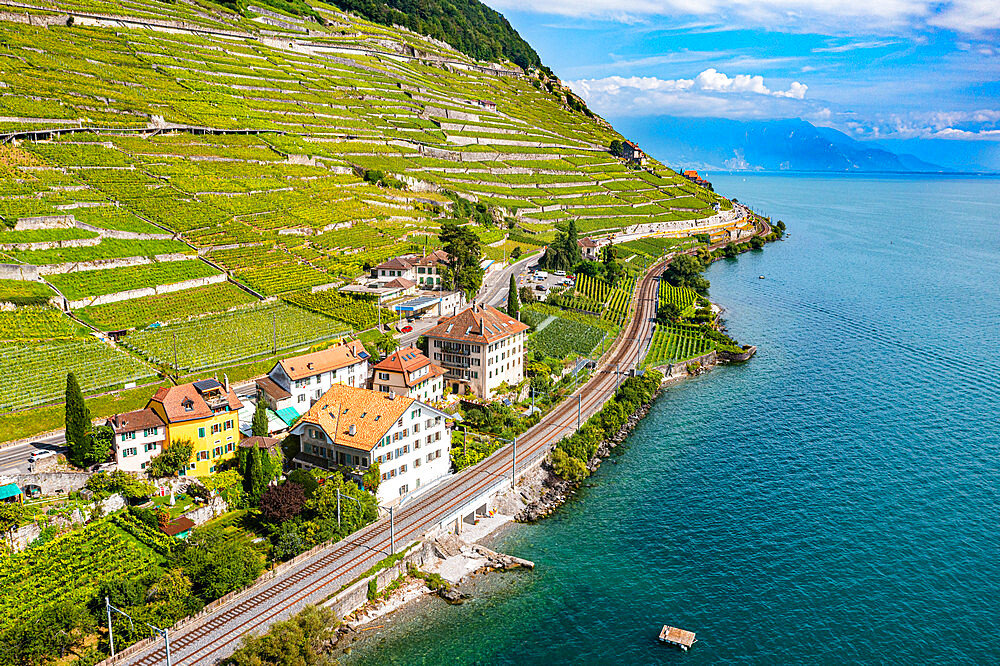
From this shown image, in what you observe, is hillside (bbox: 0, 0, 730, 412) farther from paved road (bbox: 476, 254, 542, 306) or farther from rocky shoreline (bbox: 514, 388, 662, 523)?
rocky shoreline (bbox: 514, 388, 662, 523)

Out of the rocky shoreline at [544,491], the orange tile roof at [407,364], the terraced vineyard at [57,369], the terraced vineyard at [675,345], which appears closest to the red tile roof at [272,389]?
the orange tile roof at [407,364]


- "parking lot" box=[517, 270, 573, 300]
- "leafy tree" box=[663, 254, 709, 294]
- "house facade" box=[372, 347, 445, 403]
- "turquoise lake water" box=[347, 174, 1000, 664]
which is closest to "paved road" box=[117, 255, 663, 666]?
"turquoise lake water" box=[347, 174, 1000, 664]

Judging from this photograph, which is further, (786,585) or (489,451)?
(489,451)

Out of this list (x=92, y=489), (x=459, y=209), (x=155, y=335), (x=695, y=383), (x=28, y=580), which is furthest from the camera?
(x=459, y=209)

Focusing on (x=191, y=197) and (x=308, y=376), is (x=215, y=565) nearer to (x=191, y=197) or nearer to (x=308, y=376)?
(x=308, y=376)

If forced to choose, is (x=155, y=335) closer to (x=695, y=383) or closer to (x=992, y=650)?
(x=695, y=383)

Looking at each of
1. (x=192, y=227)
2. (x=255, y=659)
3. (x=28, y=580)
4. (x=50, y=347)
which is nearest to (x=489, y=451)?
(x=255, y=659)
